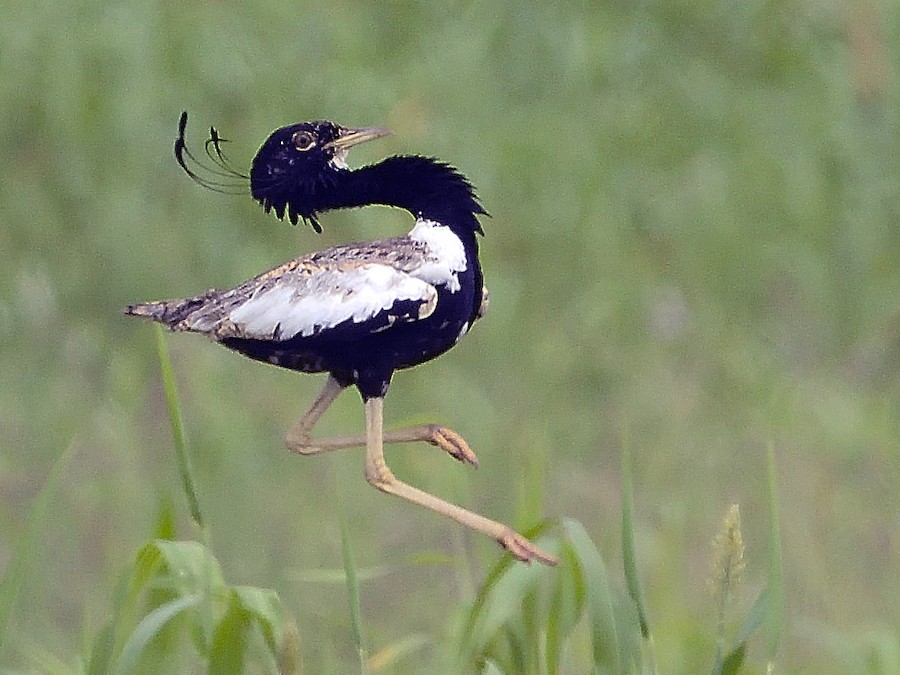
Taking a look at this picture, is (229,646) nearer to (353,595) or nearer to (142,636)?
(142,636)

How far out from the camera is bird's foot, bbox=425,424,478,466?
2270 mm

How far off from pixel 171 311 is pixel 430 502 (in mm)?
376

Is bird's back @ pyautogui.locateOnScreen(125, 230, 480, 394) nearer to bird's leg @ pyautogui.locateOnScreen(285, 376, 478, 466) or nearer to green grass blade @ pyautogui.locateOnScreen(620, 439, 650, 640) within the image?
bird's leg @ pyautogui.locateOnScreen(285, 376, 478, 466)

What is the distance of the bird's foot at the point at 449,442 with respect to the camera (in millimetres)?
2270

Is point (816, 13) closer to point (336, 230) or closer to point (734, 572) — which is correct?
point (336, 230)

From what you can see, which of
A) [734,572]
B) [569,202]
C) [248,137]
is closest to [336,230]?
[248,137]

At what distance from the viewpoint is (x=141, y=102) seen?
6848 mm

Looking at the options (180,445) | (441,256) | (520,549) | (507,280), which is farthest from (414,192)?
(507,280)

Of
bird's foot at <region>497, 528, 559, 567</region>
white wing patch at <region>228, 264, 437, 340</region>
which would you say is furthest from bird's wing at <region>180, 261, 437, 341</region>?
bird's foot at <region>497, 528, 559, 567</region>

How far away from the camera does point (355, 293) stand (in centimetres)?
221

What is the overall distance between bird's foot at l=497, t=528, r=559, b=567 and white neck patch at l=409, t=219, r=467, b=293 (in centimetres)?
29

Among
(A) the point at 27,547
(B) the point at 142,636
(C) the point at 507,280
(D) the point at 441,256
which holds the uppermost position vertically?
(C) the point at 507,280

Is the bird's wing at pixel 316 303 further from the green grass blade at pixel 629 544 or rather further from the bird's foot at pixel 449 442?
the green grass blade at pixel 629 544

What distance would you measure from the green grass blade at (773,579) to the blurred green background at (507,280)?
7.14ft
